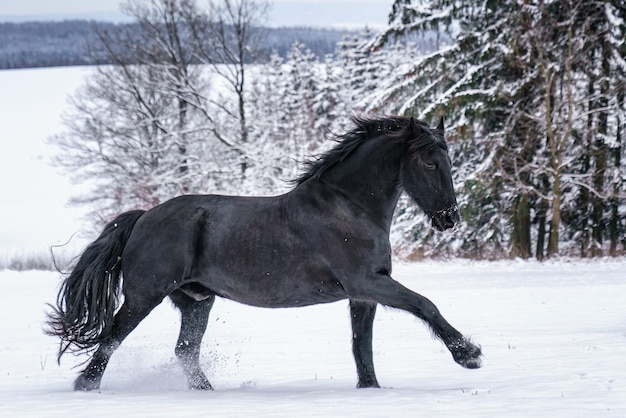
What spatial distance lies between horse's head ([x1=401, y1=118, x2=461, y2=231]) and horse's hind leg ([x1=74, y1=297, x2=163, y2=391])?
2.38 m

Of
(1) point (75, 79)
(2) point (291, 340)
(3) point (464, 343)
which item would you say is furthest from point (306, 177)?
(1) point (75, 79)

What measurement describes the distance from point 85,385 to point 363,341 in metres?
2.32

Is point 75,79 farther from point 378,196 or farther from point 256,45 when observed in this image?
point 378,196

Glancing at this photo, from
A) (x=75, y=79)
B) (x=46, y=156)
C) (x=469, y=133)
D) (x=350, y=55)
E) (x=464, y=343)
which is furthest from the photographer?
(x=75, y=79)

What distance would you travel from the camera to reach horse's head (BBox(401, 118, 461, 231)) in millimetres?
5801

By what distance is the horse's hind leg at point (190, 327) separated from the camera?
6.86m

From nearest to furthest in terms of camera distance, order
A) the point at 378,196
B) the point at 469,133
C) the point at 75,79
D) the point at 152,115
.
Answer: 1. the point at 378,196
2. the point at 469,133
3. the point at 152,115
4. the point at 75,79

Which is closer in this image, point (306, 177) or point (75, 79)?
point (306, 177)

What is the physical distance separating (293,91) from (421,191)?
1728 inches

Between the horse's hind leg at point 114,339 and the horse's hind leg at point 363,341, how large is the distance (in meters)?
1.67

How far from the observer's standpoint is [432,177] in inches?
231

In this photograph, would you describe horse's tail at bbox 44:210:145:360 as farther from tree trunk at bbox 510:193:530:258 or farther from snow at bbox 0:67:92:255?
snow at bbox 0:67:92:255

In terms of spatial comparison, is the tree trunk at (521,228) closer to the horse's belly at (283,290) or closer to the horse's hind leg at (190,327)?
the horse's hind leg at (190,327)

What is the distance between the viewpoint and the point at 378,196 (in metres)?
6.10
